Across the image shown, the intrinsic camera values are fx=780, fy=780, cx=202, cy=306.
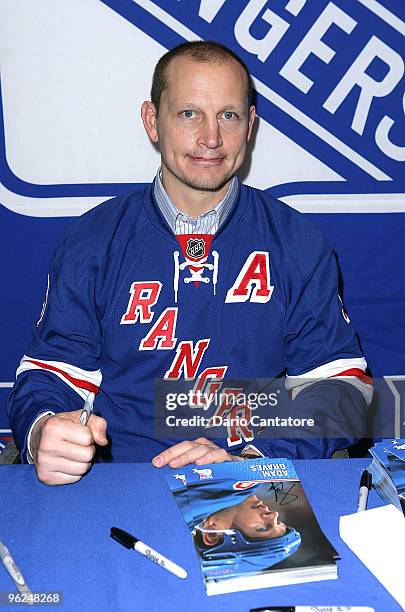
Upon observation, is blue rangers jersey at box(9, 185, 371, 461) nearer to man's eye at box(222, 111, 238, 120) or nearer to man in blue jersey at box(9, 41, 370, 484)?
man in blue jersey at box(9, 41, 370, 484)

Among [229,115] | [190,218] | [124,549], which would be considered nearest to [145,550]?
[124,549]

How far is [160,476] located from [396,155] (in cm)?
132

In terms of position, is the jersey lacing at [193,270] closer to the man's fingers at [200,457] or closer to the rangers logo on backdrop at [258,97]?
the man's fingers at [200,457]

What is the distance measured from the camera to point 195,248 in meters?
1.73

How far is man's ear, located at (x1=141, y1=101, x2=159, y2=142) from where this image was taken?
1.86m

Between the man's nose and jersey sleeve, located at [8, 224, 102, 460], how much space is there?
0.34 metres

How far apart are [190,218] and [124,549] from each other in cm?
85

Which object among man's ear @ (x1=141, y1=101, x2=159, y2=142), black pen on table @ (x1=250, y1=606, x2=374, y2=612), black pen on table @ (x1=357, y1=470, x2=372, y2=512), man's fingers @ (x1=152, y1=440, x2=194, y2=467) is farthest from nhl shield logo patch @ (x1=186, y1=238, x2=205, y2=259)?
black pen on table @ (x1=250, y1=606, x2=374, y2=612)

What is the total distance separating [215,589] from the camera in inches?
41.2

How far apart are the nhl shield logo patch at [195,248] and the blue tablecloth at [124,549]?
549 millimetres

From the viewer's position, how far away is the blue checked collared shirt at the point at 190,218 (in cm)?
177

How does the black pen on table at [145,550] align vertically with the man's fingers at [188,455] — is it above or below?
below

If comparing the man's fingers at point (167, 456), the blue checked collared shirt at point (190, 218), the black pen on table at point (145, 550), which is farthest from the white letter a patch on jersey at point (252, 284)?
the black pen on table at point (145, 550)

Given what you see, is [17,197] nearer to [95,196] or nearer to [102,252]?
[95,196]
